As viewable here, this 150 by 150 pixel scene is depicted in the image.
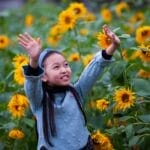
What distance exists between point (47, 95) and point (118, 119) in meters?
0.54

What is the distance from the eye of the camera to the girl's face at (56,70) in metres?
2.73

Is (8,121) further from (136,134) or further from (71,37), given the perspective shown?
(71,37)

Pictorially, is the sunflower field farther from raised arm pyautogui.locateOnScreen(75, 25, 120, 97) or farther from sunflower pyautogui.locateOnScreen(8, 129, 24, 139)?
raised arm pyautogui.locateOnScreen(75, 25, 120, 97)

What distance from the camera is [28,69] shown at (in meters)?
2.59

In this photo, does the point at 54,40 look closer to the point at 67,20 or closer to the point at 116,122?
the point at 67,20

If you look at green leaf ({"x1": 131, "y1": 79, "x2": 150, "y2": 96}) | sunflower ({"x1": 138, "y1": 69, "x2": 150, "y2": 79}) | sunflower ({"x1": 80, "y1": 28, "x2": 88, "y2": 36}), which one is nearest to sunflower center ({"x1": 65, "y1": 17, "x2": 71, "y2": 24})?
sunflower ({"x1": 138, "y1": 69, "x2": 150, "y2": 79})

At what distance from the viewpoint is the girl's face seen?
2.73m

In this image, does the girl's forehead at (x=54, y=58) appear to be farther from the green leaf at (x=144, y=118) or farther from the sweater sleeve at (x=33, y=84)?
the green leaf at (x=144, y=118)

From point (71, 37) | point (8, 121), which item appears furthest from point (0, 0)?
point (8, 121)

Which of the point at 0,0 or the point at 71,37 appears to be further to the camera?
the point at 0,0

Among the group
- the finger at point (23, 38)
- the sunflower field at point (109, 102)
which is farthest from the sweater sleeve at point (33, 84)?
the sunflower field at point (109, 102)

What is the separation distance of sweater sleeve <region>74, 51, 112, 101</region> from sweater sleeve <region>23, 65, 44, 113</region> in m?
0.26

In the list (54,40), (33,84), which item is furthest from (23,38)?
(54,40)

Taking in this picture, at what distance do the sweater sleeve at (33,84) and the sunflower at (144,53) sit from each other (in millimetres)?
719
